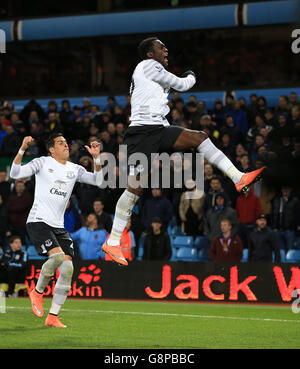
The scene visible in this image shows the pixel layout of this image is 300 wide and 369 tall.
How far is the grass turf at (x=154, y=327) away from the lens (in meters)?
9.53

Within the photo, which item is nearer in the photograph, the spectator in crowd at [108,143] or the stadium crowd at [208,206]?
the stadium crowd at [208,206]

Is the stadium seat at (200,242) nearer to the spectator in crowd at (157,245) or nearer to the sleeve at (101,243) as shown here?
the spectator in crowd at (157,245)

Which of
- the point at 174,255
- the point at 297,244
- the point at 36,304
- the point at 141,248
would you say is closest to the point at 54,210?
the point at 36,304

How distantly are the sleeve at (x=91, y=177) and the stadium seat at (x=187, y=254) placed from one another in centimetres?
679

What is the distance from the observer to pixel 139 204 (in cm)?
1808

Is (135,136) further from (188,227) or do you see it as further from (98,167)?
(188,227)

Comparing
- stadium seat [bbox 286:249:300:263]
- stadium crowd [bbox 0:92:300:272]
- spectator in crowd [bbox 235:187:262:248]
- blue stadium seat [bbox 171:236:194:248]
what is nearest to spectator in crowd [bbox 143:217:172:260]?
stadium crowd [bbox 0:92:300:272]

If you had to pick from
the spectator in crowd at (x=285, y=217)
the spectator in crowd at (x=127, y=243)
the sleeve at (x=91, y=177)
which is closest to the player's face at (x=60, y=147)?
the sleeve at (x=91, y=177)

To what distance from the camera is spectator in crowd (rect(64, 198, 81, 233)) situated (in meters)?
17.0

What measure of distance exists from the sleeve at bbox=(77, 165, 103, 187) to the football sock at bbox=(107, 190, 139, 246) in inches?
61.8

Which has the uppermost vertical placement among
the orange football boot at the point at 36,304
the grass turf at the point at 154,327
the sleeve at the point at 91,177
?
the sleeve at the point at 91,177

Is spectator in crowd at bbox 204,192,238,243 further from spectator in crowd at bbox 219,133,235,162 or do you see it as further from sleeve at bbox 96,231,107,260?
sleeve at bbox 96,231,107,260

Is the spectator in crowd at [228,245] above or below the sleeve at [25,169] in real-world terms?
below

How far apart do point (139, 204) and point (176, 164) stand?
4.66 feet
